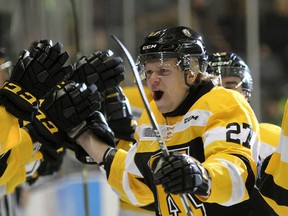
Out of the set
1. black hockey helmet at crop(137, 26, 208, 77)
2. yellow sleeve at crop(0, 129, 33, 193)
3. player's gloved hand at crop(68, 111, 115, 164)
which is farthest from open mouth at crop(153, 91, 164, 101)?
yellow sleeve at crop(0, 129, 33, 193)

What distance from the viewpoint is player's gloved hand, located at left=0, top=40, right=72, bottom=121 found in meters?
2.98

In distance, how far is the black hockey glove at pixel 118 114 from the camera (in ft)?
11.4

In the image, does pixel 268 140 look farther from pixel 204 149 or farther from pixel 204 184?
pixel 204 184

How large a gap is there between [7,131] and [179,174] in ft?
3.32

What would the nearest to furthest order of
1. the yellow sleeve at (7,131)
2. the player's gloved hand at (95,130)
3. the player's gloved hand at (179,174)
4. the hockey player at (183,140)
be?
the player's gloved hand at (179,174)
the hockey player at (183,140)
the player's gloved hand at (95,130)
the yellow sleeve at (7,131)

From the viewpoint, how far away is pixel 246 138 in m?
2.61

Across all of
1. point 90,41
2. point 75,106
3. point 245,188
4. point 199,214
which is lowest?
point 90,41

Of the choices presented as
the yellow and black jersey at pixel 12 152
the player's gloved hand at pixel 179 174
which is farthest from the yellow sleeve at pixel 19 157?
the player's gloved hand at pixel 179 174

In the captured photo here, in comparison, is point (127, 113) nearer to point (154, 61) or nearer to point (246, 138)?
point (154, 61)

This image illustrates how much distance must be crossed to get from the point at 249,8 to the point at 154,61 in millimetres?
2255

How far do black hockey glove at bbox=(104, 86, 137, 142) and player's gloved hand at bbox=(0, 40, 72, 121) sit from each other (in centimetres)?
48

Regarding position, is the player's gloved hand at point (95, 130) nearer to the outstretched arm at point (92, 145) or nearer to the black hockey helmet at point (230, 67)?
the outstretched arm at point (92, 145)

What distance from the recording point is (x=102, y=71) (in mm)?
3004

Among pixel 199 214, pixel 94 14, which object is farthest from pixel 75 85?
pixel 94 14
